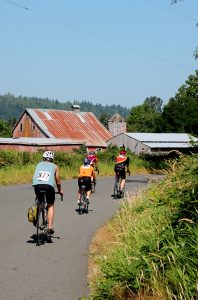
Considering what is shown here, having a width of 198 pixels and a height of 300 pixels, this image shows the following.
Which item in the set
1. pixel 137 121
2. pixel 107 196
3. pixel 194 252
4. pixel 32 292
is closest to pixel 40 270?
pixel 32 292

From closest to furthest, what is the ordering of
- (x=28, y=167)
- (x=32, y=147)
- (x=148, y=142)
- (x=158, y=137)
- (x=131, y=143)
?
(x=28, y=167) < (x=32, y=147) < (x=148, y=142) < (x=131, y=143) < (x=158, y=137)

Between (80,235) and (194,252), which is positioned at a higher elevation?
(194,252)

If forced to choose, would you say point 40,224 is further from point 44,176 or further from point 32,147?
point 32,147

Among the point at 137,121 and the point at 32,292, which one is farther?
the point at 137,121

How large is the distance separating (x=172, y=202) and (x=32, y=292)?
2297mm

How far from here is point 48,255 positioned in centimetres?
959

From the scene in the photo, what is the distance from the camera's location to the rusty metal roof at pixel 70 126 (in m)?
67.1

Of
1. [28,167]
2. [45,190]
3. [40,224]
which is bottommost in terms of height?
[40,224]

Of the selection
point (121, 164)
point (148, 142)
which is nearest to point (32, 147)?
point (148, 142)

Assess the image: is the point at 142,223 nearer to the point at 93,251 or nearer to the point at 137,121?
the point at 93,251

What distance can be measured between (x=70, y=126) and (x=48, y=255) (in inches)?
2365

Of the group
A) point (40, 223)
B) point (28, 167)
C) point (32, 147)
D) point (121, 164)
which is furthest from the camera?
point (32, 147)

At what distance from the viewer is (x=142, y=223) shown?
8.52 m

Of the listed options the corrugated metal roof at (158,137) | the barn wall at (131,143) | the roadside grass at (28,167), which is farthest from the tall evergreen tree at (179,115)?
the roadside grass at (28,167)
